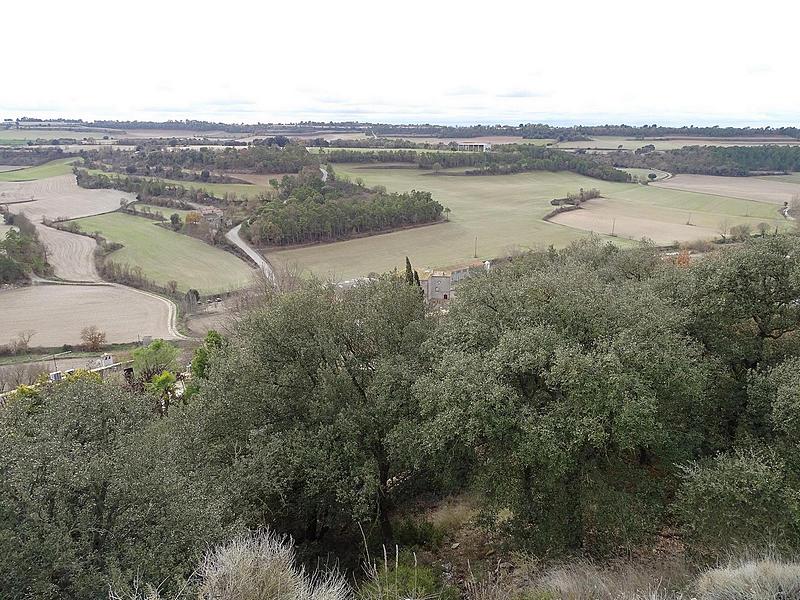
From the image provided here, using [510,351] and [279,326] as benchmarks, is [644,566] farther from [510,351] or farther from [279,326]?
[279,326]

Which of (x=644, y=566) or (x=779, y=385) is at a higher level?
Answer: (x=779, y=385)

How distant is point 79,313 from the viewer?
51.6 meters

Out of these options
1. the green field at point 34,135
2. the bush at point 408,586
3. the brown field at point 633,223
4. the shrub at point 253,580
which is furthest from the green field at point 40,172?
the shrub at point 253,580

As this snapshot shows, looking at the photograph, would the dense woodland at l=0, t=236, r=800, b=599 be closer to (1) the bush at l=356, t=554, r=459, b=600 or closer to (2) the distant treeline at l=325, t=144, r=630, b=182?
(1) the bush at l=356, t=554, r=459, b=600

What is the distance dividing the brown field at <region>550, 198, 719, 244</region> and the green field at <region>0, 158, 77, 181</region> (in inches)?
4529

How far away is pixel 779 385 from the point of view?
12930 millimetres

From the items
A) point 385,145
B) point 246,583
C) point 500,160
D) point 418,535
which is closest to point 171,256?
point 418,535

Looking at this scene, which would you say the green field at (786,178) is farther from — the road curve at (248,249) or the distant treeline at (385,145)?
the road curve at (248,249)

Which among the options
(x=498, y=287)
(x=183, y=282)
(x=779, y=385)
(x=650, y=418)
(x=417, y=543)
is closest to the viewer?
(x=650, y=418)

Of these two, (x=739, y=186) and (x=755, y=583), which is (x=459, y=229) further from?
(x=755, y=583)

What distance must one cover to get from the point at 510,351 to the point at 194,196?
9789cm

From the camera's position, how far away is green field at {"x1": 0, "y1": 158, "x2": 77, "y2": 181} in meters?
116

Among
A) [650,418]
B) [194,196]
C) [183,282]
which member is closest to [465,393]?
[650,418]

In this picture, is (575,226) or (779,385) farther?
(575,226)
